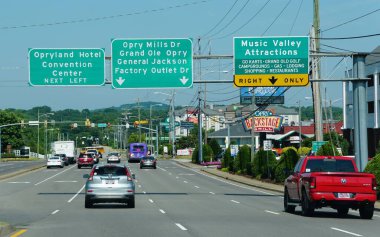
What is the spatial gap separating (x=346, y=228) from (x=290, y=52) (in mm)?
16061

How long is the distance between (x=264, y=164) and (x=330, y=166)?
31211 millimetres

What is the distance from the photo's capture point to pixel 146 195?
38375mm

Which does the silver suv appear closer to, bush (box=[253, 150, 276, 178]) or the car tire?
the car tire

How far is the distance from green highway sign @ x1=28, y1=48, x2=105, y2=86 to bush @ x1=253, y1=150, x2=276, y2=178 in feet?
68.1

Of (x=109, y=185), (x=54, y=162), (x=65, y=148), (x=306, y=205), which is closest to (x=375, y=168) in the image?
(x=306, y=205)

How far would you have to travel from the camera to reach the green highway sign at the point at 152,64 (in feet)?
113

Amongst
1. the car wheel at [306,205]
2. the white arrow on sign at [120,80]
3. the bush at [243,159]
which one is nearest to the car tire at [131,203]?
the car wheel at [306,205]

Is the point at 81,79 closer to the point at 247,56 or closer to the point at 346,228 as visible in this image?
the point at 247,56

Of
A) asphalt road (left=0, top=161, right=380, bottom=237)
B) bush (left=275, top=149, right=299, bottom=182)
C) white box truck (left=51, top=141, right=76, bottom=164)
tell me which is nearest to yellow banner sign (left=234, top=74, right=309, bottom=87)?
asphalt road (left=0, top=161, right=380, bottom=237)

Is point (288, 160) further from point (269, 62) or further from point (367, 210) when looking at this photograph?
point (367, 210)

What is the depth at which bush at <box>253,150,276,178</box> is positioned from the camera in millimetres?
53359

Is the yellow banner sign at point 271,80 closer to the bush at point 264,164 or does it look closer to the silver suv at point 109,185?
the silver suv at point 109,185

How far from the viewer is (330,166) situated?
2414cm

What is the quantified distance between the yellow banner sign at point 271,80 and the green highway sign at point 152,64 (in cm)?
239
